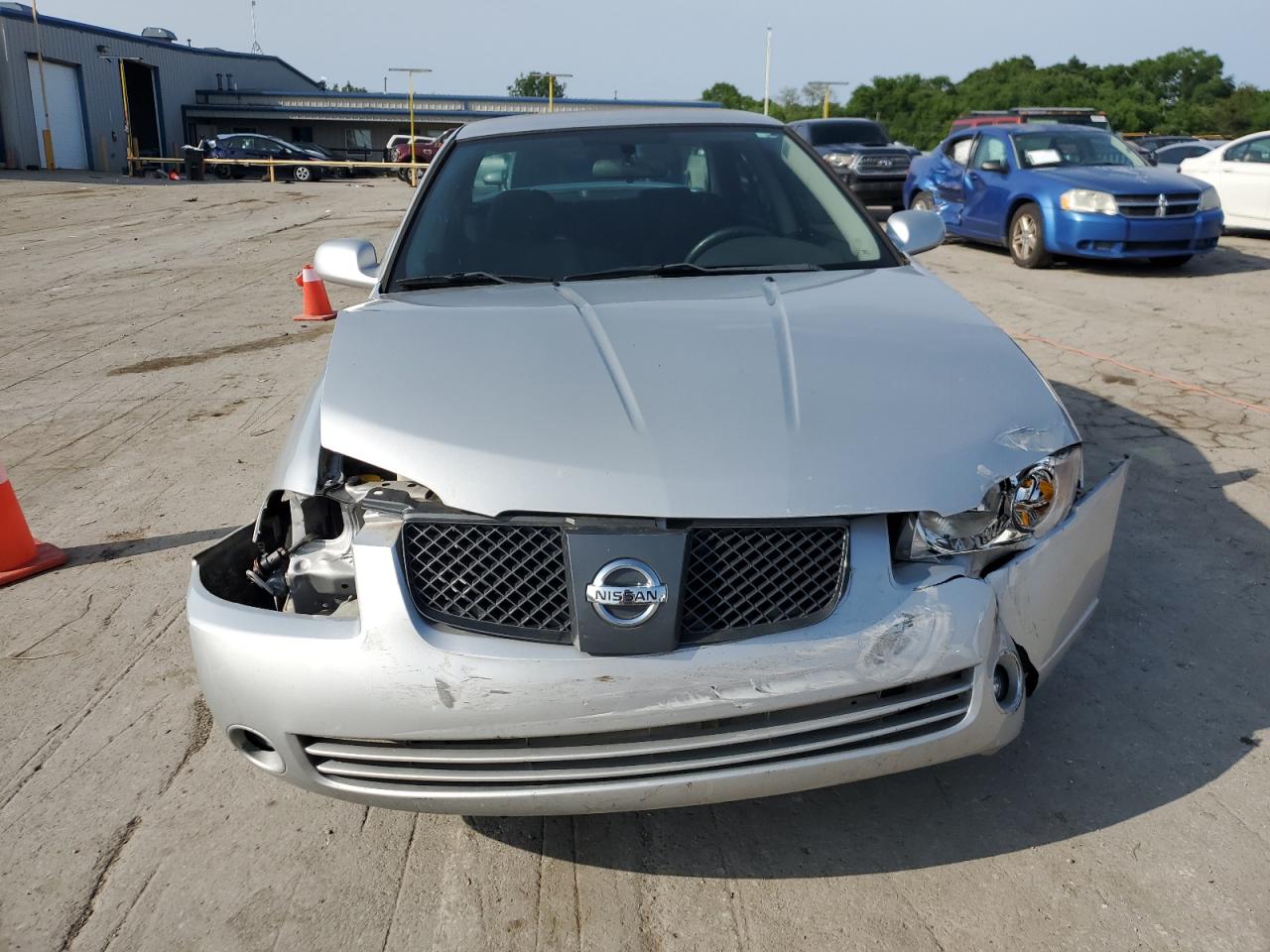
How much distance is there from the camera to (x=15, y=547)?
13.3 feet

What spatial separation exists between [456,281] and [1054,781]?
7.22 feet

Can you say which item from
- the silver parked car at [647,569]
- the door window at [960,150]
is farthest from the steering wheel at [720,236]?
the door window at [960,150]

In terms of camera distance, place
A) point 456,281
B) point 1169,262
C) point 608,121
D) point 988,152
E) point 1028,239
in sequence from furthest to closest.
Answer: point 988,152 < point 1169,262 < point 1028,239 < point 608,121 < point 456,281

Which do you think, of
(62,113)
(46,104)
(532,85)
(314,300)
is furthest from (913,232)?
(532,85)

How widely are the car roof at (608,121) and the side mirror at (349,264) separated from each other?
1.88 ft

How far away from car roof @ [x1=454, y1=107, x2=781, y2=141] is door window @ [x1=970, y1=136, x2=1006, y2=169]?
28.0 ft

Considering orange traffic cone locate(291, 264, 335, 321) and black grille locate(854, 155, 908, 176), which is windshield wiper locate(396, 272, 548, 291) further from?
black grille locate(854, 155, 908, 176)

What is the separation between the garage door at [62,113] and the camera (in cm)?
3694

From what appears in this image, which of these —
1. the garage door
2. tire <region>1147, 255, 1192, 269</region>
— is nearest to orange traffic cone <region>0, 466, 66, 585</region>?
tire <region>1147, 255, 1192, 269</region>

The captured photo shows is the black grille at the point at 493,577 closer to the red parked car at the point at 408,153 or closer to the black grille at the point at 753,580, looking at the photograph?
the black grille at the point at 753,580

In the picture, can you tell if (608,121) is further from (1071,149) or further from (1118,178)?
(1071,149)

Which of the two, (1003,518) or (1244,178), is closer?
(1003,518)

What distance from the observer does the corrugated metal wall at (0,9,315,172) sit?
3572cm

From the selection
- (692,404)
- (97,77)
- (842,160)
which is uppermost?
(97,77)
